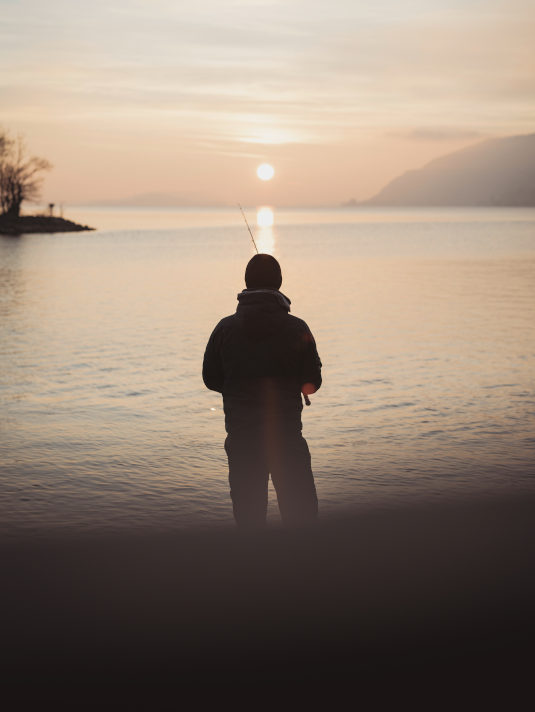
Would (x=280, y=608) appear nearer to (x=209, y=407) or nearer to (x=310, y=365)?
(x=310, y=365)

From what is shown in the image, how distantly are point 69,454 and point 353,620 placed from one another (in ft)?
16.7

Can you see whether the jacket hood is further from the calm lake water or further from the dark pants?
the calm lake water

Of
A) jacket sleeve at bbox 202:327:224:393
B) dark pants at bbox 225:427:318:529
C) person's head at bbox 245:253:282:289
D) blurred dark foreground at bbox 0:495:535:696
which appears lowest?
blurred dark foreground at bbox 0:495:535:696

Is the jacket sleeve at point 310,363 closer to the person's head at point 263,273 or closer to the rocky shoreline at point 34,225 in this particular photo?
the person's head at point 263,273

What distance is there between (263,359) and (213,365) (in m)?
0.33

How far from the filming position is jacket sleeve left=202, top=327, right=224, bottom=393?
14.9 feet

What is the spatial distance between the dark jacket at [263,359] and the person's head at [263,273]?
0.20ft

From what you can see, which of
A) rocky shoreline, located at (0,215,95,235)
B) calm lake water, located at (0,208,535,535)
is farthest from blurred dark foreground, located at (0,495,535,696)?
rocky shoreline, located at (0,215,95,235)

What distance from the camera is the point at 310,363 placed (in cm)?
449

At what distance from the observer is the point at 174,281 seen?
118 feet

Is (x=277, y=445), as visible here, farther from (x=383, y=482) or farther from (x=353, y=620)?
(x=383, y=482)

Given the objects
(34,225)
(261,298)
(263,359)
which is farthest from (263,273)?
(34,225)

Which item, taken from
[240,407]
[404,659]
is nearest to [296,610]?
[404,659]

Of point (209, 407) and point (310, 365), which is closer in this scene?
point (310, 365)
